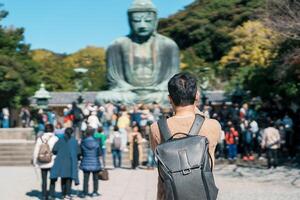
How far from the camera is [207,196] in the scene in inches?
108

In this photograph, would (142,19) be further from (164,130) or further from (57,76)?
(57,76)

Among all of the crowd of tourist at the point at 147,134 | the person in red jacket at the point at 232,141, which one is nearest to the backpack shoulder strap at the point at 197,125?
the crowd of tourist at the point at 147,134

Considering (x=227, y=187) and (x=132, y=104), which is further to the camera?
(x=132, y=104)

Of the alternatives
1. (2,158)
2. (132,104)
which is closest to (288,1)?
(2,158)

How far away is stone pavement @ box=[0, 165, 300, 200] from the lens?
9.86m

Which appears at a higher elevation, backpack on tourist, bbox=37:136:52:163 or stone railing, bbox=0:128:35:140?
backpack on tourist, bbox=37:136:52:163

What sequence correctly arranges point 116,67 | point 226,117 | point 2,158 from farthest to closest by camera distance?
point 116,67, point 226,117, point 2,158

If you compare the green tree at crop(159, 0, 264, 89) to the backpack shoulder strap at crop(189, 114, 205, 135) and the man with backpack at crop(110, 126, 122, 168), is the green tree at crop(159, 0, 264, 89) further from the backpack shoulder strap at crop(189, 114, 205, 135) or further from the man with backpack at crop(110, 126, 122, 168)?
the backpack shoulder strap at crop(189, 114, 205, 135)

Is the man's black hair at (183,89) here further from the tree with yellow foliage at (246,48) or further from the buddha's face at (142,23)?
the tree with yellow foliage at (246,48)

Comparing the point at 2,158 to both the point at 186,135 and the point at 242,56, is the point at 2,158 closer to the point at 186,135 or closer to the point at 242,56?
the point at 186,135

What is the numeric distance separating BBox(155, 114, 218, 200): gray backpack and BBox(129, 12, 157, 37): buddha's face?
70.6 feet

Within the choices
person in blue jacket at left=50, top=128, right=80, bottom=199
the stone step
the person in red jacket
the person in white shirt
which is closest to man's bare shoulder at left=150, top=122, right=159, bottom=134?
person in blue jacket at left=50, top=128, right=80, bottom=199

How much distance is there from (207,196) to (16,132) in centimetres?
1961

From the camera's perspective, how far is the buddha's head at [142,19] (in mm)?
24141
